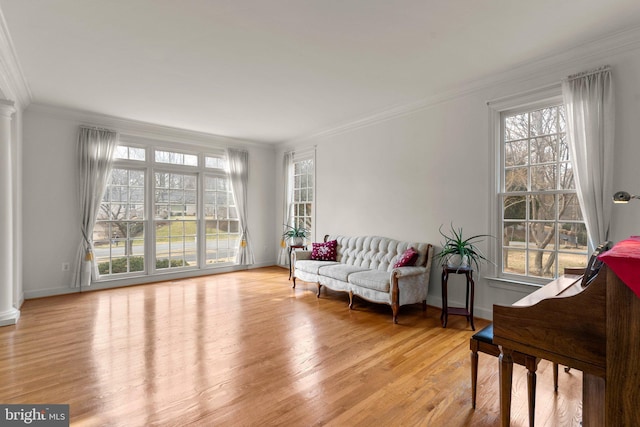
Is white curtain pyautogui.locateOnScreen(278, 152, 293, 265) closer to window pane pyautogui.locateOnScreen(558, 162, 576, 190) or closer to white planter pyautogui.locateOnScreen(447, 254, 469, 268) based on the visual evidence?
white planter pyautogui.locateOnScreen(447, 254, 469, 268)

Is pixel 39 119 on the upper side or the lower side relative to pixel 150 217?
upper

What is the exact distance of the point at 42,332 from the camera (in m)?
3.30

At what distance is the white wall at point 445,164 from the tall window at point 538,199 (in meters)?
0.21

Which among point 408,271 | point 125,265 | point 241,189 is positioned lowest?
point 125,265

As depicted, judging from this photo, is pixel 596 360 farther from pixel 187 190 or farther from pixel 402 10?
pixel 187 190

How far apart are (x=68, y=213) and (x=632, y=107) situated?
7.27m

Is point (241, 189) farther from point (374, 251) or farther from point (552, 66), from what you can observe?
point (552, 66)

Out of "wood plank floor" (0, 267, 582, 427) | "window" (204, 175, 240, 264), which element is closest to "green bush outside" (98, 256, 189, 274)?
Answer: "window" (204, 175, 240, 264)

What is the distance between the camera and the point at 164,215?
588cm

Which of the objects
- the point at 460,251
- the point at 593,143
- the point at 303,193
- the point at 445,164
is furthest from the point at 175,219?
the point at 593,143

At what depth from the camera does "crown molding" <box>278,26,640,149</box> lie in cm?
276

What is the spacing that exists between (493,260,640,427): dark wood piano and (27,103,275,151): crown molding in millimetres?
6053

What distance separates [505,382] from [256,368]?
182cm

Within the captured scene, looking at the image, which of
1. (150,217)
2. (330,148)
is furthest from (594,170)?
(150,217)
